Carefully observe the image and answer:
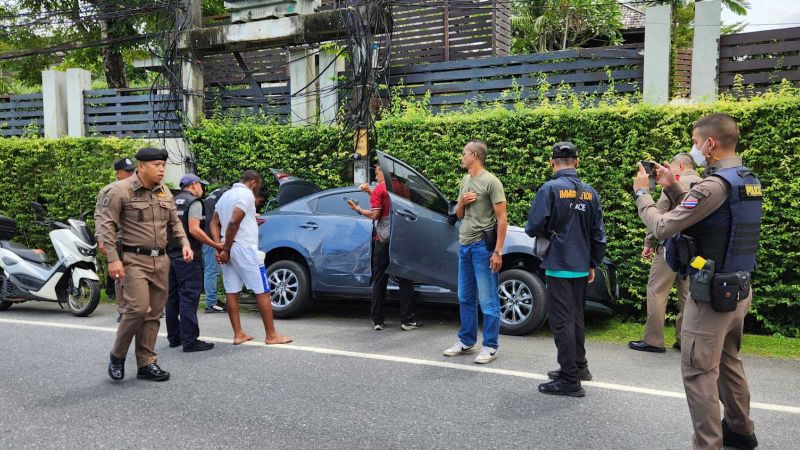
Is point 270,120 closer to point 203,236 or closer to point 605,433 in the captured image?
point 203,236

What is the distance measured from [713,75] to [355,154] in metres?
5.00

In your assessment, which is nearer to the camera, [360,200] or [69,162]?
[360,200]

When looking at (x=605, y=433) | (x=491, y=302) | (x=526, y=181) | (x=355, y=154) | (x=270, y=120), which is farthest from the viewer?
(x=270, y=120)

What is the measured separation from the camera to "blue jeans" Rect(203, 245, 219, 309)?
8.78 meters

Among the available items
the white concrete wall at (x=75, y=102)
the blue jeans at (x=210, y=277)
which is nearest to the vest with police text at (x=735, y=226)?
the blue jeans at (x=210, y=277)

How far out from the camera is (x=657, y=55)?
8.46 m

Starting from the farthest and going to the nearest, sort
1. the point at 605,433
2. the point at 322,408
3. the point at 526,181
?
the point at 526,181 < the point at 322,408 < the point at 605,433

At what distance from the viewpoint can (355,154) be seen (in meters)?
10.1

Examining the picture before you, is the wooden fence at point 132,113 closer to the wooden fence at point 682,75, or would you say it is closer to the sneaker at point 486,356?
the sneaker at point 486,356

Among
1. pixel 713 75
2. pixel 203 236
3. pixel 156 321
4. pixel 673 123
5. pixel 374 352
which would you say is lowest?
pixel 374 352

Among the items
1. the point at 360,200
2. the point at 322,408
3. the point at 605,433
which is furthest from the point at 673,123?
the point at 322,408

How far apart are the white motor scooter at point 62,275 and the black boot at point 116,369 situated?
347 cm

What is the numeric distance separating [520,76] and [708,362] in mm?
6574

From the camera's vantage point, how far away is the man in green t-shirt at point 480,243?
5691 millimetres
